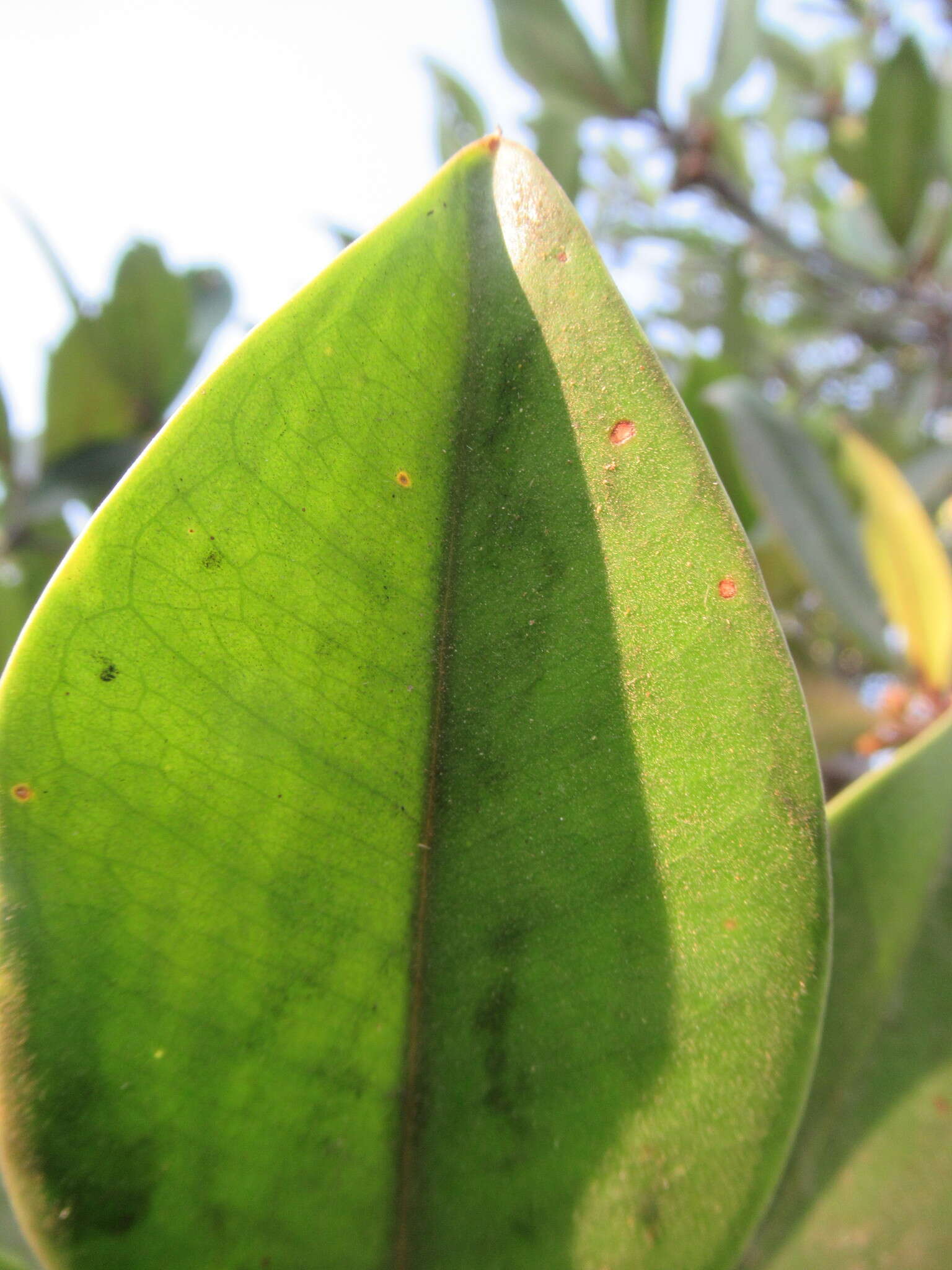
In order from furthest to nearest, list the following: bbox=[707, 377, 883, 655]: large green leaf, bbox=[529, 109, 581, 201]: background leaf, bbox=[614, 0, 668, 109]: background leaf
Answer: bbox=[614, 0, 668, 109]: background leaf
bbox=[529, 109, 581, 201]: background leaf
bbox=[707, 377, 883, 655]: large green leaf

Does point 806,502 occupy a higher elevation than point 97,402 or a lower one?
lower

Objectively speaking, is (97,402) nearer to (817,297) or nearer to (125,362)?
(125,362)

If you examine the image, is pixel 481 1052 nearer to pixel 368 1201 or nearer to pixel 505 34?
pixel 368 1201

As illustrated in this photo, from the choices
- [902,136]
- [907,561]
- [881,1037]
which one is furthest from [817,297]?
[881,1037]

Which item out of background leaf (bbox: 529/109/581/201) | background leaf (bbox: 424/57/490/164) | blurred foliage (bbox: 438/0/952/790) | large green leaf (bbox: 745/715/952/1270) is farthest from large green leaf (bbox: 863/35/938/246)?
large green leaf (bbox: 745/715/952/1270)

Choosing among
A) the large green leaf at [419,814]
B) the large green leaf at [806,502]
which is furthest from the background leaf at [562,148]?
the large green leaf at [419,814]

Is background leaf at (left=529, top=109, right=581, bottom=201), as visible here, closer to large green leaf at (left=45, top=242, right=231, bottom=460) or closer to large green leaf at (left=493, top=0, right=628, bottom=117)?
large green leaf at (left=493, top=0, right=628, bottom=117)

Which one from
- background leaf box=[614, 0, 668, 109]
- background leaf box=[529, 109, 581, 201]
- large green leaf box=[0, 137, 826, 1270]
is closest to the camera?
large green leaf box=[0, 137, 826, 1270]
